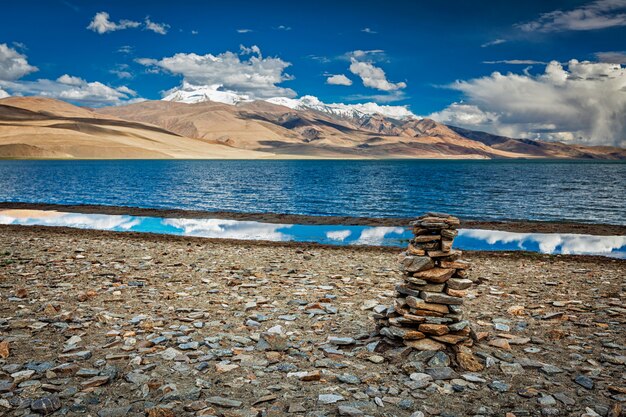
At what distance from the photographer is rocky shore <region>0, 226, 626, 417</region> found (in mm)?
6652

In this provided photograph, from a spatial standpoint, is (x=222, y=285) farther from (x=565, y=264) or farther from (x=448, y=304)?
(x=565, y=264)

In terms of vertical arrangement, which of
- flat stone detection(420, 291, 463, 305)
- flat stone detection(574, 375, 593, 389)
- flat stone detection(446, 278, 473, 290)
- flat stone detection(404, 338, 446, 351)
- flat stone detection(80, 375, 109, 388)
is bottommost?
flat stone detection(80, 375, 109, 388)

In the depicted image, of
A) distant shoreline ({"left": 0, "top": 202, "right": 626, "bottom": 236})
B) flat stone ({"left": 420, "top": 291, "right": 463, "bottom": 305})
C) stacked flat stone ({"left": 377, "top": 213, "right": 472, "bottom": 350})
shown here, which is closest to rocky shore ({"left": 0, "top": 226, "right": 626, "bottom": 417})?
stacked flat stone ({"left": 377, "top": 213, "right": 472, "bottom": 350})

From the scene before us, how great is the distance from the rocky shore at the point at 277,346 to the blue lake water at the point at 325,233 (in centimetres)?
1164

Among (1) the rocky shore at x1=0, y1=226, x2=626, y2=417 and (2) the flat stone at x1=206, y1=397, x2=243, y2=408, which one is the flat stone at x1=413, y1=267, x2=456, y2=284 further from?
(2) the flat stone at x1=206, y1=397, x2=243, y2=408

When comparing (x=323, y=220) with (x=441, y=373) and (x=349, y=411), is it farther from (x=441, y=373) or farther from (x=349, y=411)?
(x=349, y=411)

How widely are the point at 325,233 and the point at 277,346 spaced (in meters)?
22.6

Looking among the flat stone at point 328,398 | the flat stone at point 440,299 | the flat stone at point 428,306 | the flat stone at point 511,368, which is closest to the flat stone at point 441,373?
the flat stone at point 511,368

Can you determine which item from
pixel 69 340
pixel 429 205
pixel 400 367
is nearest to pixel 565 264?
pixel 400 367

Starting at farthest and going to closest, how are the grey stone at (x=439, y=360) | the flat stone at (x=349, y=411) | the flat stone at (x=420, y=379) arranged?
1. the grey stone at (x=439, y=360)
2. the flat stone at (x=420, y=379)
3. the flat stone at (x=349, y=411)

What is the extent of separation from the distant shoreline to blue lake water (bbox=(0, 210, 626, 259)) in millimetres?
1665

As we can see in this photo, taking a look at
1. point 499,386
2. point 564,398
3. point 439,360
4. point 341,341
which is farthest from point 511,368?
point 341,341

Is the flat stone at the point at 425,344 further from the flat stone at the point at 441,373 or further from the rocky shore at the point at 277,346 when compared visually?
the flat stone at the point at 441,373

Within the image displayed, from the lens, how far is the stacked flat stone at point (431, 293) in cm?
838
